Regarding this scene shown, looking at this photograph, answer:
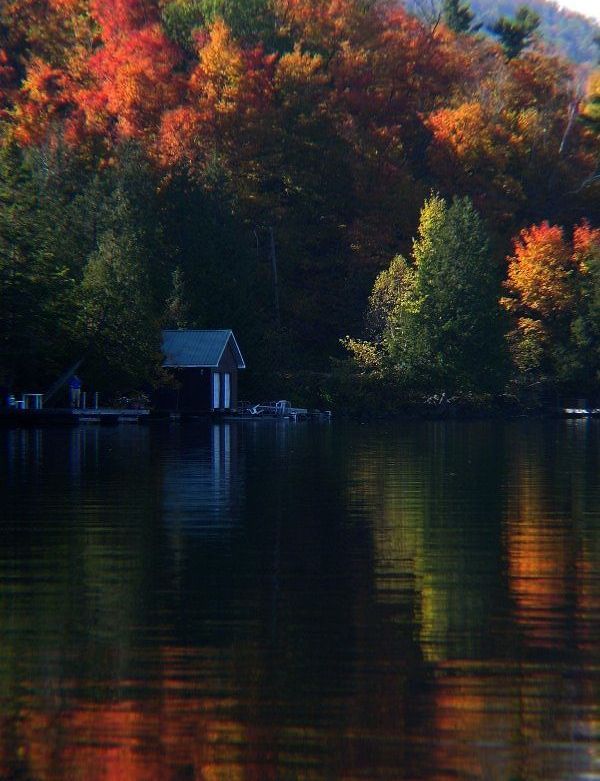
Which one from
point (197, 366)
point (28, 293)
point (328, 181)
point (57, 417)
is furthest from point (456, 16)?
point (28, 293)

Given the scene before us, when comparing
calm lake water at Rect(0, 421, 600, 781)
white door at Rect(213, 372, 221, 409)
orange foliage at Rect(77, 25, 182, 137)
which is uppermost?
orange foliage at Rect(77, 25, 182, 137)

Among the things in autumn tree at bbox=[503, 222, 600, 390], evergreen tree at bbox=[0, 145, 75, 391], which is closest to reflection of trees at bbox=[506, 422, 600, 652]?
evergreen tree at bbox=[0, 145, 75, 391]

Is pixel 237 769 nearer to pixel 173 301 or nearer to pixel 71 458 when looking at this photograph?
pixel 71 458

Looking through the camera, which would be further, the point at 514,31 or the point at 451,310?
the point at 514,31

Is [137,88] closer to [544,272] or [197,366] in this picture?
[197,366]

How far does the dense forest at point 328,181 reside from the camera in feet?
272

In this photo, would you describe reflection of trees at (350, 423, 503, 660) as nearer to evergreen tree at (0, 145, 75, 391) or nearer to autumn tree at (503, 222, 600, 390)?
evergreen tree at (0, 145, 75, 391)

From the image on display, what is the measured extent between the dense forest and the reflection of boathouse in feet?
7.43

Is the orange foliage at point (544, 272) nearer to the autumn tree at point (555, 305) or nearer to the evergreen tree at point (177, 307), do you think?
the autumn tree at point (555, 305)

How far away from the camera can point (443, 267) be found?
87.2m

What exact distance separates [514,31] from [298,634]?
10315 cm

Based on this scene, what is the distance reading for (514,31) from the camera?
4360 inches

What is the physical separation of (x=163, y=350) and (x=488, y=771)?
68.0 metres

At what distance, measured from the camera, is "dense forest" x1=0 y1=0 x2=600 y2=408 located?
272 ft
